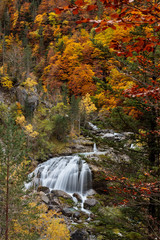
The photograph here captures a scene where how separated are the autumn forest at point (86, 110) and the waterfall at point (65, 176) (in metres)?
1.03

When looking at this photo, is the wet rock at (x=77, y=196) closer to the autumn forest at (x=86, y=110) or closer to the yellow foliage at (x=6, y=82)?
the autumn forest at (x=86, y=110)

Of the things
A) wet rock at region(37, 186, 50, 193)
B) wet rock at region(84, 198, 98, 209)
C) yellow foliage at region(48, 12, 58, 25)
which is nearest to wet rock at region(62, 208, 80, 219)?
wet rock at region(84, 198, 98, 209)

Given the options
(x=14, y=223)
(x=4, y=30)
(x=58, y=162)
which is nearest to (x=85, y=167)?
(x=58, y=162)

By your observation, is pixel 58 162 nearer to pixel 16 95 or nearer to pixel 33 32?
pixel 16 95

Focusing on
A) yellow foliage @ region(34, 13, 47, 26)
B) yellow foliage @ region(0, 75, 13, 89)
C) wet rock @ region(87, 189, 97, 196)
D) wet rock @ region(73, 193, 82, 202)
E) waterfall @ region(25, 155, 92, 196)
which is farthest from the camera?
yellow foliage @ region(34, 13, 47, 26)

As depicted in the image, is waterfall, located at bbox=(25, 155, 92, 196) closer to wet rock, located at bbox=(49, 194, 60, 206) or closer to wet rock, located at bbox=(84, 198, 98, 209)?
wet rock, located at bbox=(84, 198, 98, 209)

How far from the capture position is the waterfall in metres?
17.0

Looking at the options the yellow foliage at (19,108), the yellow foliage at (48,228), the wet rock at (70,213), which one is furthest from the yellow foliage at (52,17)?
the yellow foliage at (48,228)

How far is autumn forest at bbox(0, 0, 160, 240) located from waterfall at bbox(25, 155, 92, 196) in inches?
40.6

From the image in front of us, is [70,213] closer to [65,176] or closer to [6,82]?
[65,176]

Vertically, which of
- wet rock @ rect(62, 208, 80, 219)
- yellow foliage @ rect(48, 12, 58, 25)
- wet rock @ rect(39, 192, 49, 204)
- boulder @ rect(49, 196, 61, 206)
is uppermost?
yellow foliage @ rect(48, 12, 58, 25)

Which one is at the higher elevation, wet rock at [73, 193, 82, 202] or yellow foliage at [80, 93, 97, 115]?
yellow foliage at [80, 93, 97, 115]

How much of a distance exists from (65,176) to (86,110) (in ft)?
40.3

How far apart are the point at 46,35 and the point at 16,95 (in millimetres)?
24790
